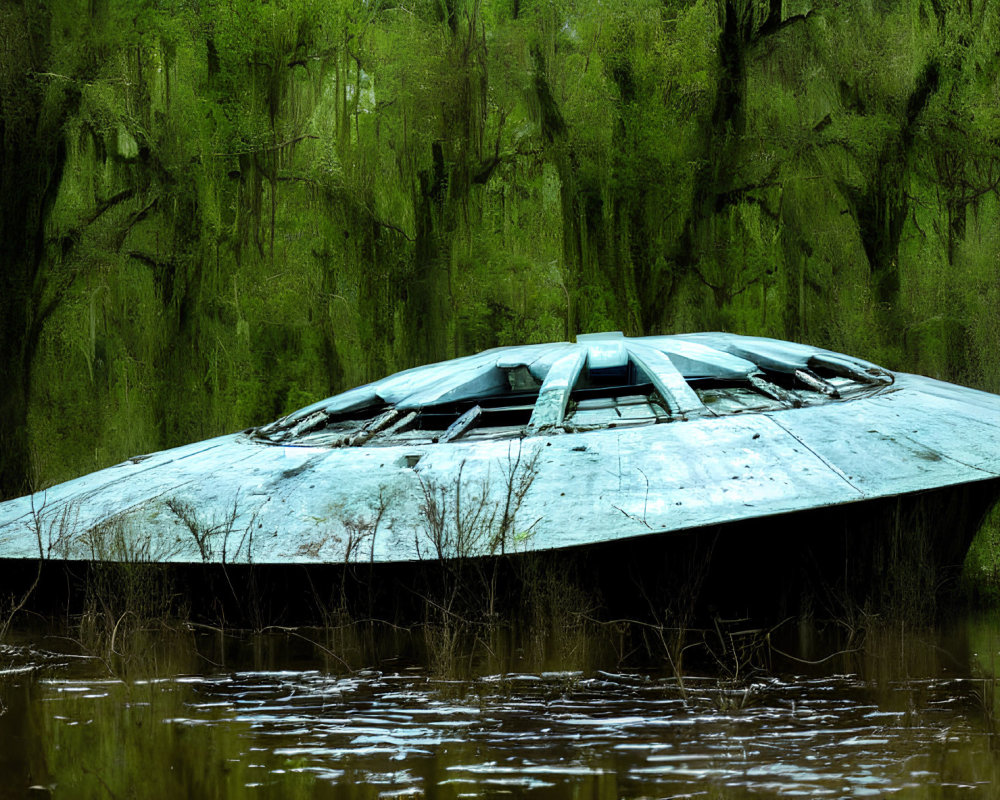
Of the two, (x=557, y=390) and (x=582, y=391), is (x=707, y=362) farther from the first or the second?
(x=557, y=390)

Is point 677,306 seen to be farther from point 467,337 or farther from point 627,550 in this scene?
point 627,550

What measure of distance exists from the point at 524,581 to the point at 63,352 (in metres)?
12.7

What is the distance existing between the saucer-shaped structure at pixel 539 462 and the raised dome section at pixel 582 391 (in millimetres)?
18

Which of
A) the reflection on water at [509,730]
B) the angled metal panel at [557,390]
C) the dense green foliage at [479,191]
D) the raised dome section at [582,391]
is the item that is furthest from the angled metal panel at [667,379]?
the dense green foliage at [479,191]

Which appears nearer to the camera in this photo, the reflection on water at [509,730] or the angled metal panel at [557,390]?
the reflection on water at [509,730]

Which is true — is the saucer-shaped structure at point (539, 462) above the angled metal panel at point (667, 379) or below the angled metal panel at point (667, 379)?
below

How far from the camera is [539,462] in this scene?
20.8ft

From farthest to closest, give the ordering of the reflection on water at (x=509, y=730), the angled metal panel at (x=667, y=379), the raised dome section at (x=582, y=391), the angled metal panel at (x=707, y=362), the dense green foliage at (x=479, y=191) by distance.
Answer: the dense green foliage at (x=479, y=191)
the angled metal panel at (x=707, y=362)
the raised dome section at (x=582, y=391)
the angled metal panel at (x=667, y=379)
the reflection on water at (x=509, y=730)

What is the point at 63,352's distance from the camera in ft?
53.6

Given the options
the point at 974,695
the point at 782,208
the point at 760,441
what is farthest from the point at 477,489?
the point at 782,208

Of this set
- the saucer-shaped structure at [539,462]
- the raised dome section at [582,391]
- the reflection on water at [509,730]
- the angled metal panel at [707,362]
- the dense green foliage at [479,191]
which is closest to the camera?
the reflection on water at [509,730]

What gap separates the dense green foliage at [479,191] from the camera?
16047mm

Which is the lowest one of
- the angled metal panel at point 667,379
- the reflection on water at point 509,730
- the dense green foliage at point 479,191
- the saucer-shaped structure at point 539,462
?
the reflection on water at point 509,730

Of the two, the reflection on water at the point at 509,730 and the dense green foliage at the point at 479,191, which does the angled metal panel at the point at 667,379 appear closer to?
the reflection on water at the point at 509,730
